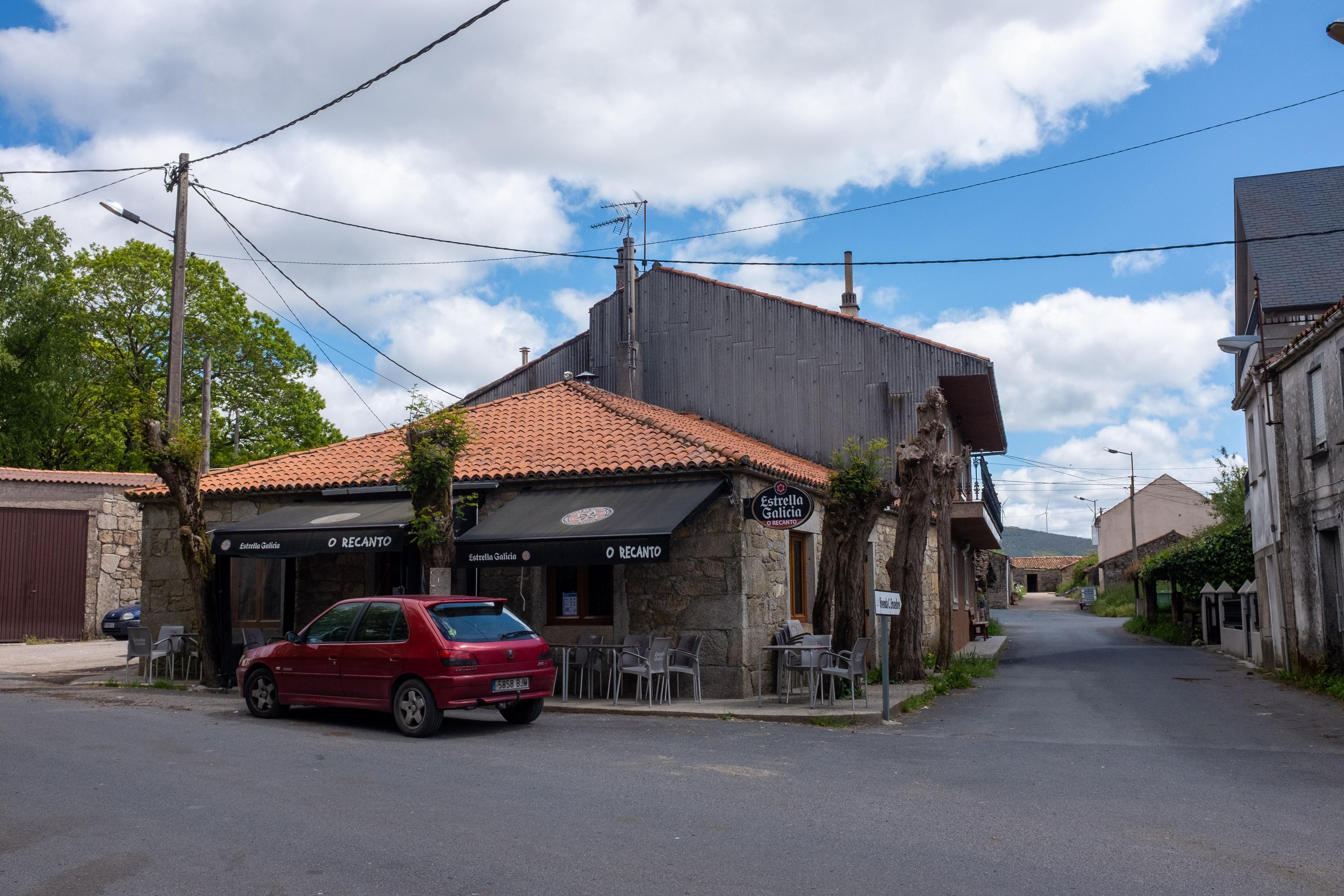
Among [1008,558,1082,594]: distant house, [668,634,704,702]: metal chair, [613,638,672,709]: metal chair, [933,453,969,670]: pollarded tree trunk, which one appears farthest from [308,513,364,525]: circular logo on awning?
[1008,558,1082,594]: distant house

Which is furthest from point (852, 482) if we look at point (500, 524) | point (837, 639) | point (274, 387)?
point (274, 387)

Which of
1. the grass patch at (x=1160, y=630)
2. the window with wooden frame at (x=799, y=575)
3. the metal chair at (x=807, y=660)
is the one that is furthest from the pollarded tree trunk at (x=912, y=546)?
the grass patch at (x=1160, y=630)

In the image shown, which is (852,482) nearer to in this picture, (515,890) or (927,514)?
(927,514)

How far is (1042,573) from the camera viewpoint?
94188 millimetres

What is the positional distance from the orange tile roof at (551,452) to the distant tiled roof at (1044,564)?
260 feet

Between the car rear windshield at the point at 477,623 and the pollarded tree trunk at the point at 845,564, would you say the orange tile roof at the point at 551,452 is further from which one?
the car rear windshield at the point at 477,623

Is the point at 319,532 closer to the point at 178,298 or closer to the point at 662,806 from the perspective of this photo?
the point at 178,298

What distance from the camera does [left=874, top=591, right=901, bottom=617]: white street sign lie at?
37.1 ft

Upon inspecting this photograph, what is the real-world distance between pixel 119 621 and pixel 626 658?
18090 millimetres

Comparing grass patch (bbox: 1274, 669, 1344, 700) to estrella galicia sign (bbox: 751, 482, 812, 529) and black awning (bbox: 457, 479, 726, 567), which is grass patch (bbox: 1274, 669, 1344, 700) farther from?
black awning (bbox: 457, 479, 726, 567)

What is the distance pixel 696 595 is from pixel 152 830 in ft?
28.3

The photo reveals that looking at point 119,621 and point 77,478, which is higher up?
point 77,478

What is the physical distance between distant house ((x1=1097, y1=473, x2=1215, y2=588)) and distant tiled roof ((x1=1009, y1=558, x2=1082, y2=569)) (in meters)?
23.7

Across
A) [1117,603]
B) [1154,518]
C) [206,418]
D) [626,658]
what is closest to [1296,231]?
[626,658]
